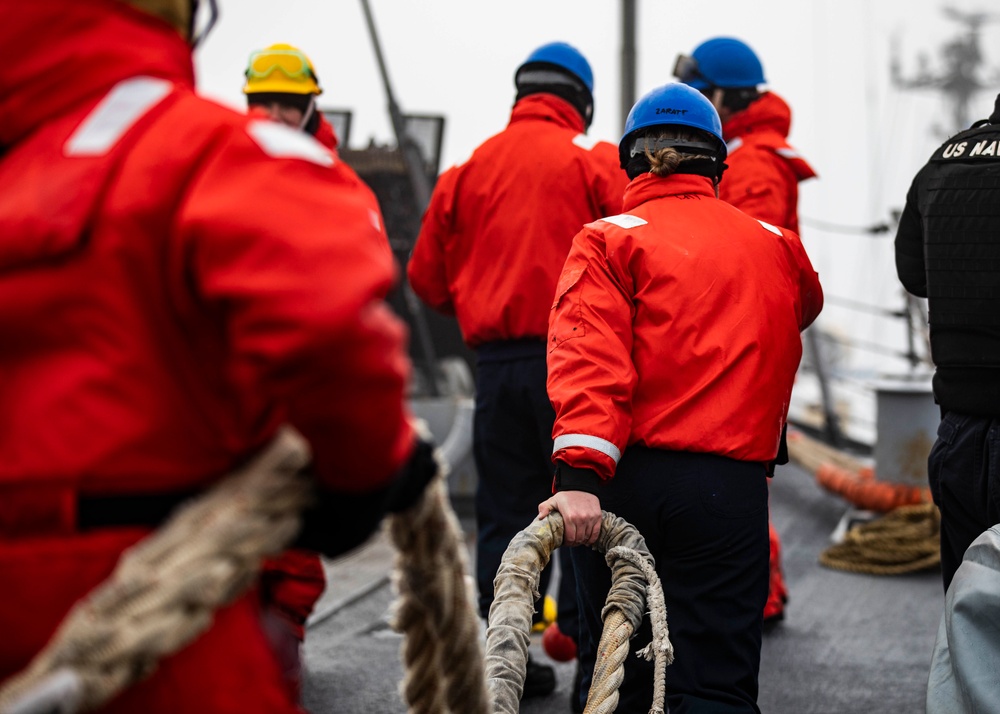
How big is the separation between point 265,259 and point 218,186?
0.13 metres

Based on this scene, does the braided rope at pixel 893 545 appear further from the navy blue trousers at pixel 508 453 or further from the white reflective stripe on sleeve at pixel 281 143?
the white reflective stripe on sleeve at pixel 281 143

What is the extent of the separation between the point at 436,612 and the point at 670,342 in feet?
4.50

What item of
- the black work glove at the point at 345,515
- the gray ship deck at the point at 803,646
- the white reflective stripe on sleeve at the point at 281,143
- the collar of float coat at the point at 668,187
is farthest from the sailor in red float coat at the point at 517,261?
the white reflective stripe on sleeve at the point at 281,143

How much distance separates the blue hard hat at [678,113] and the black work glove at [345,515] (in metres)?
1.86

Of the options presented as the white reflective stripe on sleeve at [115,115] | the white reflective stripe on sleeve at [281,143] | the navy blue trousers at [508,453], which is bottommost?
the navy blue trousers at [508,453]

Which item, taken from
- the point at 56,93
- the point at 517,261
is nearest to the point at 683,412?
the point at 517,261

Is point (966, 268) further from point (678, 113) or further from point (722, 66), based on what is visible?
point (722, 66)

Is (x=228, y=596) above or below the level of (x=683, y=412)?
above

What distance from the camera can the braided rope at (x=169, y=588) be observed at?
4.91ft

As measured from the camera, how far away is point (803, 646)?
5.45 metres

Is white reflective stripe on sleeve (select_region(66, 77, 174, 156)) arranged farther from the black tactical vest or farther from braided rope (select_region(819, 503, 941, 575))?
braided rope (select_region(819, 503, 941, 575))

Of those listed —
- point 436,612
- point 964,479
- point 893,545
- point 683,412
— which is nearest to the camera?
point 436,612

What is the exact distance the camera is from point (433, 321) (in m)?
11.2

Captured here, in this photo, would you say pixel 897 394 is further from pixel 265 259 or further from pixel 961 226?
pixel 265 259
